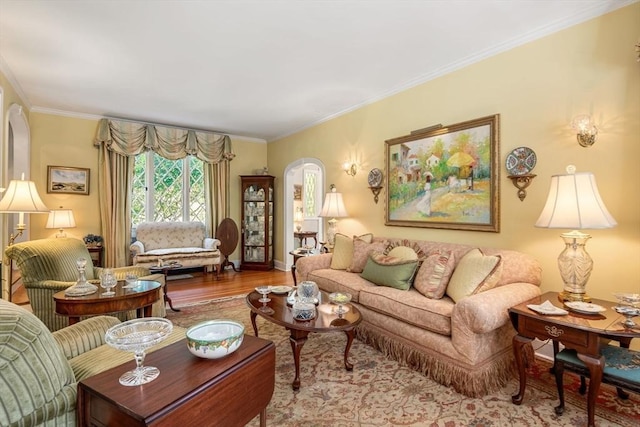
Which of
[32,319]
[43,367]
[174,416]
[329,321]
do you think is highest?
[32,319]

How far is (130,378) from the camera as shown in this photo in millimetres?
1105

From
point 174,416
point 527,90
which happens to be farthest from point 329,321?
point 527,90

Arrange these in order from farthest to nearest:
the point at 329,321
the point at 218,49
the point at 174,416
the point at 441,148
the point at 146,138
Result: the point at 146,138 → the point at 441,148 → the point at 218,49 → the point at 329,321 → the point at 174,416

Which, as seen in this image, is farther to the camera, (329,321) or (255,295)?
(255,295)

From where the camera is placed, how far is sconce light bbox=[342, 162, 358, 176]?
4466 mm

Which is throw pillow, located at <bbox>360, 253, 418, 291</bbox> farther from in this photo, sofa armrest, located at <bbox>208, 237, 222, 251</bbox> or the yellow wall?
sofa armrest, located at <bbox>208, 237, 222, 251</bbox>

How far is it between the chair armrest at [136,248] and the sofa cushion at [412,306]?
3848 mm

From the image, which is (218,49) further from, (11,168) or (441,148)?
(11,168)

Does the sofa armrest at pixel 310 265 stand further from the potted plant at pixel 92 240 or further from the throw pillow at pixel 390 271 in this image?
the potted plant at pixel 92 240

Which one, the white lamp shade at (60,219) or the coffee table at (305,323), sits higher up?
the white lamp shade at (60,219)

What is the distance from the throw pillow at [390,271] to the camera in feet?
9.41

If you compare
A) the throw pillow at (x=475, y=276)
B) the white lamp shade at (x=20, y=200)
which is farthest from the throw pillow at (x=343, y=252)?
the white lamp shade at (x=20, y=200)

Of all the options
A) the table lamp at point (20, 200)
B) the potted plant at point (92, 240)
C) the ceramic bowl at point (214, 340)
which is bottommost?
the ceramic bowl at point (214, 340)

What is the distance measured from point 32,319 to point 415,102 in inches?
145
